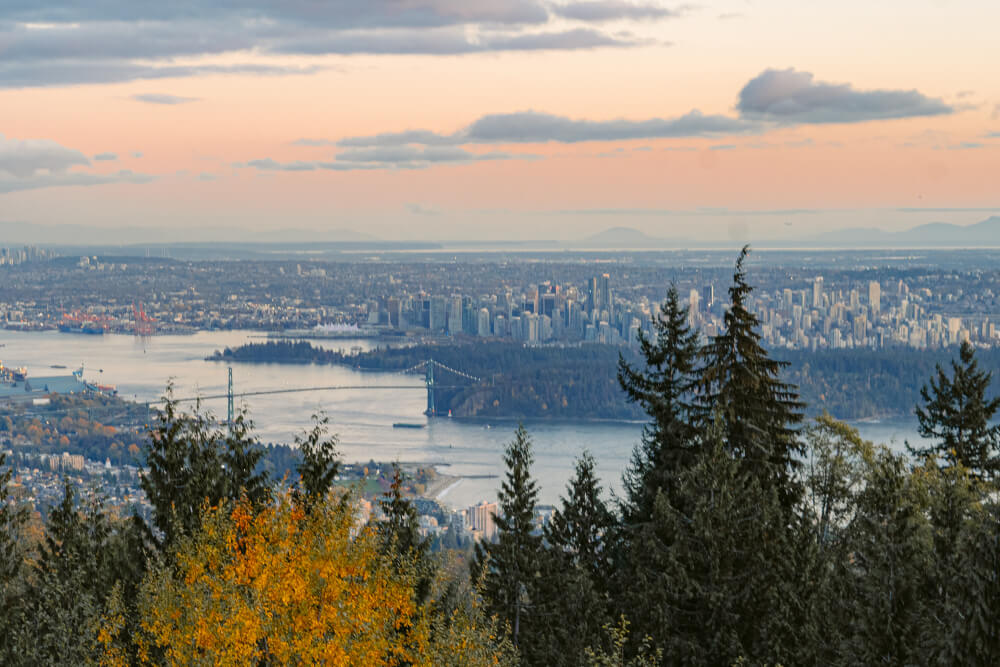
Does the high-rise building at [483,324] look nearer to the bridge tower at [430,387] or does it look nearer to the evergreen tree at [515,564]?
the bridge tower at [430,387]

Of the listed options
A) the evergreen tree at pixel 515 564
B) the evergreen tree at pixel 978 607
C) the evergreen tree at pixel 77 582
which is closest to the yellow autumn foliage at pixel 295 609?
the evergreen tree at pixel 77 582

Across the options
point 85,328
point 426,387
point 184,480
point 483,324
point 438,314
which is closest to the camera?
point 184,480

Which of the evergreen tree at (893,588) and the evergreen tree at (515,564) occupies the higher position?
the evergreen tree at (893,588)

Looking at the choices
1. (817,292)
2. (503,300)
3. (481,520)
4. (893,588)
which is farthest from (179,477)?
(503,300)

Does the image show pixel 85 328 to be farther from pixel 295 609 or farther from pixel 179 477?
pixel 295 609

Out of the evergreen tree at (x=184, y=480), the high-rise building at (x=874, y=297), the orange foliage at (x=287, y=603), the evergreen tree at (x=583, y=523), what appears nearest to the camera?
the orange foliage at (x=287, y=603)

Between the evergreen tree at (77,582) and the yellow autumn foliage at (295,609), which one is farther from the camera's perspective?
the evergreen tree at (77,582)

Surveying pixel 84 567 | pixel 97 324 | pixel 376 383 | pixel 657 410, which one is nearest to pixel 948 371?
pixel 376 383
